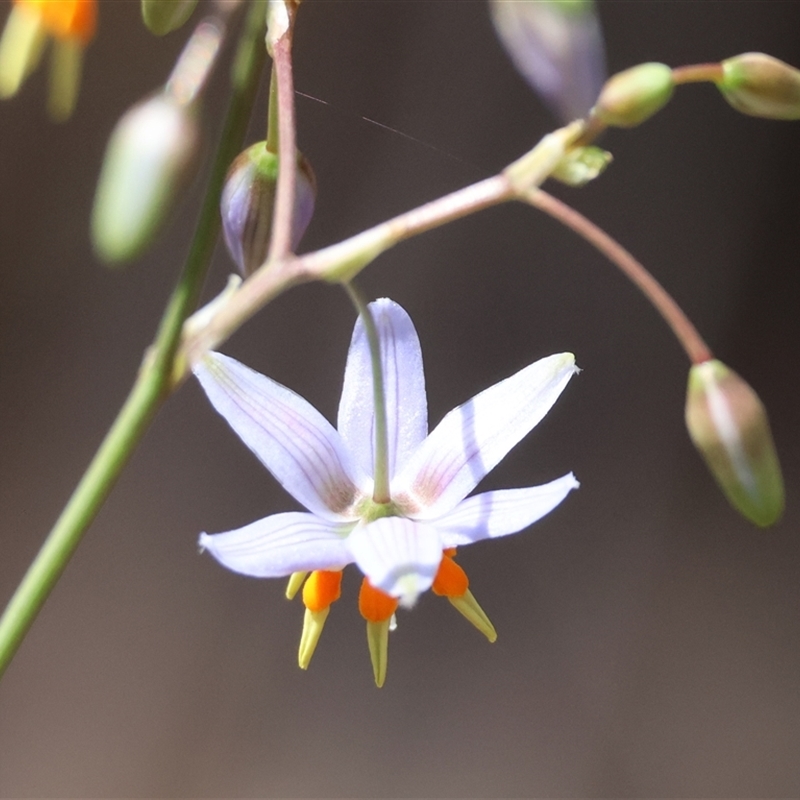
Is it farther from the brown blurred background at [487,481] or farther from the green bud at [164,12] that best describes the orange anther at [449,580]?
the brown blurred background at [487,481]

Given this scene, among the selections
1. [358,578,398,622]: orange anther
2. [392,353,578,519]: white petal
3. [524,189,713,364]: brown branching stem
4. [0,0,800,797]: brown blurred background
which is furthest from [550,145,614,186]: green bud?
[0,0,800,797]: brown blurred background

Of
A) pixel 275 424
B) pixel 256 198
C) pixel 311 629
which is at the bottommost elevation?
pixel 311 629

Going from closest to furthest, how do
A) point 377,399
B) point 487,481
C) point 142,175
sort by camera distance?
point 142,175 < point 377,399 < point 487,481

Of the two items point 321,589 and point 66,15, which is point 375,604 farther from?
point 66,15

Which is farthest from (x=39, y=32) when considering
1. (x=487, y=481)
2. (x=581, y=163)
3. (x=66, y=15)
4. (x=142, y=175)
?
(x=487, y=481)

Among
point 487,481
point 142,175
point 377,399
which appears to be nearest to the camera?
point 142,175

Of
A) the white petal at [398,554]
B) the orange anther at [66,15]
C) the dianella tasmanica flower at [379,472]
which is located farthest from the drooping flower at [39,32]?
the white petal at [398,554]

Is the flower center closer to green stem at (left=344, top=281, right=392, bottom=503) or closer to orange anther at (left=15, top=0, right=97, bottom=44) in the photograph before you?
green stem at (left=344, top=281, right=392, bottom=503)

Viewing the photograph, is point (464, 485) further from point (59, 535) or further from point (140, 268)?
point (140, 268)
